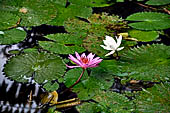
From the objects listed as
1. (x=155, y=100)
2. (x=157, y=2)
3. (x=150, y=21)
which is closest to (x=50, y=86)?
(x=155, y=100)

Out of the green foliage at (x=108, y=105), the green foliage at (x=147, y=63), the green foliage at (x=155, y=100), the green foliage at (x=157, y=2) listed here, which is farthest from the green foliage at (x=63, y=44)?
the green foliage at (x=157, y=2)

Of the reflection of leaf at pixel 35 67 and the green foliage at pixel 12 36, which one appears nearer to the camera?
the reflection of leaf at pixel 35 67

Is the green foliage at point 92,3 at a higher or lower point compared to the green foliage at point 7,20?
higher

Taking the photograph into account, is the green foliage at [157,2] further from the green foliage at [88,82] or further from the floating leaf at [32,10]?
the green foliage at [88,82]

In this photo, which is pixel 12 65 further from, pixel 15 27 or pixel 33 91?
pixel 15 27

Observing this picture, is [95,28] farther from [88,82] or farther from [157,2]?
[157,2]

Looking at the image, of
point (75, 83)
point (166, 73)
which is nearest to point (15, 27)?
point (75, 83)

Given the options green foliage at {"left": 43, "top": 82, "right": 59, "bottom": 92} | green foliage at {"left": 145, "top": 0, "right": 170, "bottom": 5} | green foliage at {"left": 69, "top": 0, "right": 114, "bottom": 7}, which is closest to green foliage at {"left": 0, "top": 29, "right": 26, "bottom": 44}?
green foliage at {"left": 43, "top": 82, "right": 59, "bottom": 92}
